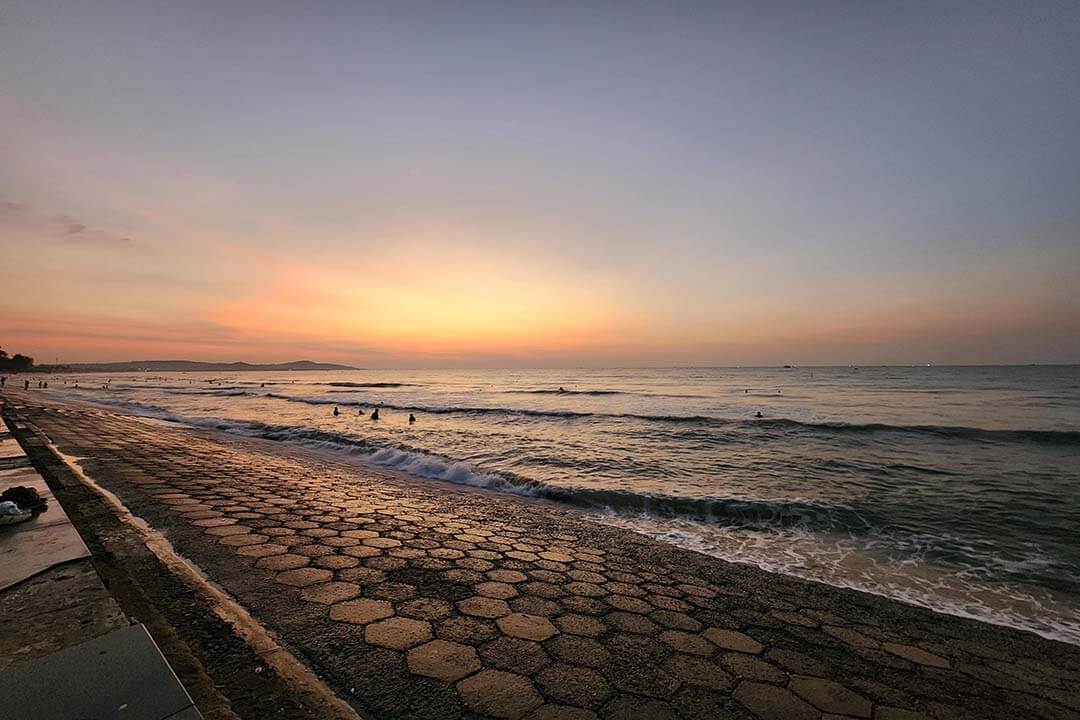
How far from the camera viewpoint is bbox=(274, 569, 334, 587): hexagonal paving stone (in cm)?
324

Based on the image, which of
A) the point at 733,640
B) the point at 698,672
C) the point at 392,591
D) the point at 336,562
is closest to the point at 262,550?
the point at 336,562

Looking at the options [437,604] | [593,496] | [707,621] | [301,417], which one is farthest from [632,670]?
[301,417]

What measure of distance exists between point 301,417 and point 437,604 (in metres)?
19.9

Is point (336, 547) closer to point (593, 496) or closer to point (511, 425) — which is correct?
point (593, 496)

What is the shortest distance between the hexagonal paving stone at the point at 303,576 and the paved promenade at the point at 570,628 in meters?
0.02

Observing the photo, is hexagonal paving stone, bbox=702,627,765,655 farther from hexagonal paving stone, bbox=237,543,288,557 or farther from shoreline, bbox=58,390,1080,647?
hexagonal paving stone, bbox=237,543,288,557

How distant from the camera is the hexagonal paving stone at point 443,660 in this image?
7.51 ft

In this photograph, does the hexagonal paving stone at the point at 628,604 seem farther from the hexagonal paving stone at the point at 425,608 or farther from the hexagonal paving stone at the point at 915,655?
the hexagonal paving stone at the point at 915,655

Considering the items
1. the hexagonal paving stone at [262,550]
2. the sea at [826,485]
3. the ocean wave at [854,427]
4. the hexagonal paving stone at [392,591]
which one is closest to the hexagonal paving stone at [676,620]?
the hexagonal paving stone at [392,591]

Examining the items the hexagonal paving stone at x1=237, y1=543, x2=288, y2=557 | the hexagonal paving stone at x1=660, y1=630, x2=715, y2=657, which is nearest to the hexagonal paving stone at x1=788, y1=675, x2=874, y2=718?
the hexagonal paving stone at x1=660, y1=630, x2=715, y2=657

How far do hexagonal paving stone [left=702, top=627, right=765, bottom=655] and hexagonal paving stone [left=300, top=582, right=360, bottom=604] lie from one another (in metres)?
2.41

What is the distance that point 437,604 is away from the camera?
3.10 m

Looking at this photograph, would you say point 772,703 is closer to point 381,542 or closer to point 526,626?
point 526,626

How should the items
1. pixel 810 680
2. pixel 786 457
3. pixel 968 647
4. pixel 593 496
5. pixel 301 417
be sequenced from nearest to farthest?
1. pixel 810 680
2. pixel 968 647
3. pixel 593 496
4. pixel 786 457
5. pixel 301 417
